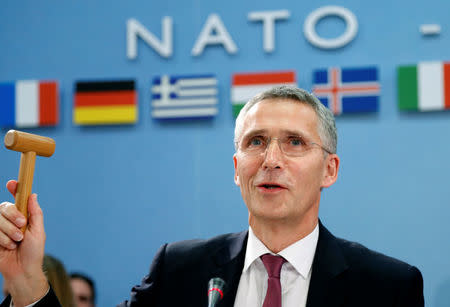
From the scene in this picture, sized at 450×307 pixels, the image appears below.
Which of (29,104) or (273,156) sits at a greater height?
(29,104)

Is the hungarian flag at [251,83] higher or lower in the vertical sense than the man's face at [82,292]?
higher

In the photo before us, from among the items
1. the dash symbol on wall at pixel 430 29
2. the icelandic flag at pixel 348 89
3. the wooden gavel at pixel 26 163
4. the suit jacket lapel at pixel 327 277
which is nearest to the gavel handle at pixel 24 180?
the wooden gavel at pixel 26 163

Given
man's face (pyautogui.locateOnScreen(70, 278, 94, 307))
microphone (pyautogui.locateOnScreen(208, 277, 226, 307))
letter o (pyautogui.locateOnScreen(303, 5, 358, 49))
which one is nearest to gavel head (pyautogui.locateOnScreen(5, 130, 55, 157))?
microphone (pyautogui.locateOnScreen(208, 277, 226, 307))

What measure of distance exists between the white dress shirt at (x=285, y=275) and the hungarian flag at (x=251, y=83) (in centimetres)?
190

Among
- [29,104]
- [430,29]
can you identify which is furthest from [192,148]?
[430,29]

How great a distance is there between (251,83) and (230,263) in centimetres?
198

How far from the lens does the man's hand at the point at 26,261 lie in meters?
1.54

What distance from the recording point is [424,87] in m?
3.54

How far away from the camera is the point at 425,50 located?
3594 mm

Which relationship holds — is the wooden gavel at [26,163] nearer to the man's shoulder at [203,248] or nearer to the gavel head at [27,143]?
the gavel head at [27,143]

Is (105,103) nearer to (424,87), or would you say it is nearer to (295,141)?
(424,87)

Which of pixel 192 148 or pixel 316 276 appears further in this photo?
pixel 192 148

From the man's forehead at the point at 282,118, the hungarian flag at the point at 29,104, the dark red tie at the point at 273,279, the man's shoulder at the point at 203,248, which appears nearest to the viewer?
the dark red tie at the point at 273,279

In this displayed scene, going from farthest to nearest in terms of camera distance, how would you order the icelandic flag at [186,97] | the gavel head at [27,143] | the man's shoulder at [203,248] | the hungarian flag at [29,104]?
1. the hungarian flag at [29,104]
2. the icelandic flag at [186,97]
3. the man's shoulder at [203,248]
4. the gavel head at [27,143]
